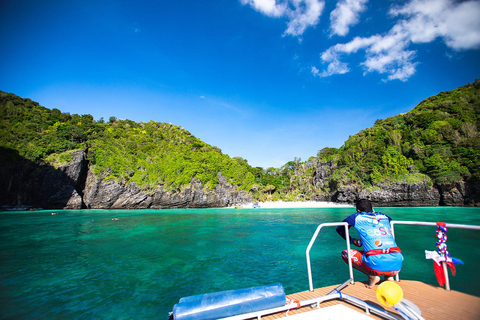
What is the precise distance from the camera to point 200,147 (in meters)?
75.8

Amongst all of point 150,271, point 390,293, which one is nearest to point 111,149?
point 150,271

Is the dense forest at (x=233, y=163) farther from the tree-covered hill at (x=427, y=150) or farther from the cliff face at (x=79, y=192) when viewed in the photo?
the cliff face at (x=79, y=192)

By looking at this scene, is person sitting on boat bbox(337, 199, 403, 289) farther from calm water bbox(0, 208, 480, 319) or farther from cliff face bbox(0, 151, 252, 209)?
cliff face bbox(0, 151, 252, 209)

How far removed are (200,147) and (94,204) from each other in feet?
126

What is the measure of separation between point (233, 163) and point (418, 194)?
50.9 metres

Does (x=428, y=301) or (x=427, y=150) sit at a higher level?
(x=427, y=150)

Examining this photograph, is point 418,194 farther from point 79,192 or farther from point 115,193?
point 79,192

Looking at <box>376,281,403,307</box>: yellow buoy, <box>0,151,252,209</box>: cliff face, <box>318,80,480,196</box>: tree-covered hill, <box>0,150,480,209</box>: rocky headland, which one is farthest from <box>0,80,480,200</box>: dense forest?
<box>376,281,403,307</box>: yellow buoy

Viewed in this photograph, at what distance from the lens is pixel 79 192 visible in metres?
47.8

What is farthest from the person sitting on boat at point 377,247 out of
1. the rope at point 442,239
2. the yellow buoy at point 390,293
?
the yellow buoy at point 390,293

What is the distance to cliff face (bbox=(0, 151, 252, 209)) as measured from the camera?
40.3 metres

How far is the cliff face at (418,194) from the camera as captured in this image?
3581 centimetres

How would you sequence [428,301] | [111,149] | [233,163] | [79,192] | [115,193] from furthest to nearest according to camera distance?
[233,163] → [111,149] → [115,193] → [79,192] → [428,301]

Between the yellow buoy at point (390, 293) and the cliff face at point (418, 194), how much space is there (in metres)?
50.8
